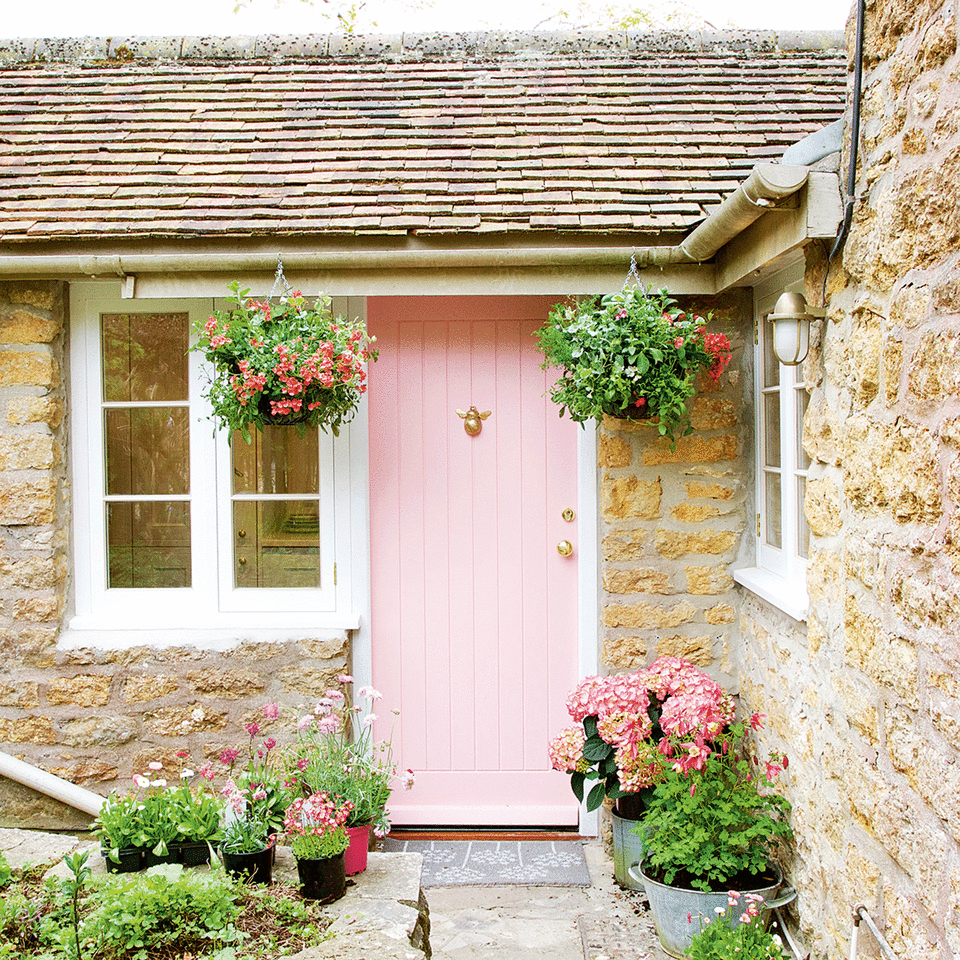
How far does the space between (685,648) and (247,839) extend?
6.84 feet

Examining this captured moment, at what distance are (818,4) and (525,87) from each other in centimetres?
1177

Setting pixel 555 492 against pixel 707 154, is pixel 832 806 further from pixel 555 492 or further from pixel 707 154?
pixel 707 154

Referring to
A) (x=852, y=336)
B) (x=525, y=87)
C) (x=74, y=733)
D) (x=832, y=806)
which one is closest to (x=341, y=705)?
(x=74, y=733)

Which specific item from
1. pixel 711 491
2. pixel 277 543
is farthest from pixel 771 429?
pixel 277 543

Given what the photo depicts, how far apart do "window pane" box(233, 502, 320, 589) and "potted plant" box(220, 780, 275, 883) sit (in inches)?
53.4

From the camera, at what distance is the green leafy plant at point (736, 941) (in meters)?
2.84

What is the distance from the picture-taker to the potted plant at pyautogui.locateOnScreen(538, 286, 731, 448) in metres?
3.46

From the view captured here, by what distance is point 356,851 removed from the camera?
313 cm

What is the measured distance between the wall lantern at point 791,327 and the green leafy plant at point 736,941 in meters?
1.77

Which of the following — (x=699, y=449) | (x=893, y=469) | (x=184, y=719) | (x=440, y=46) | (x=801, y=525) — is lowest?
(x=184, y=719)

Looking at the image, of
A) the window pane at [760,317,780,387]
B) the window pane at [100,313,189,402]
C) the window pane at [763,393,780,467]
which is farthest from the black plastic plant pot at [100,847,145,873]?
the window pane at [760,317,780,387]

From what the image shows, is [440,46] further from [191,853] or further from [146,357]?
[191,853]

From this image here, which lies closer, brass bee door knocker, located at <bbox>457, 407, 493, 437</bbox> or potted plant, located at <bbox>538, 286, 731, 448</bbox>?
potted plant, located at <bbox>538, 286, 731, 448</bbox>

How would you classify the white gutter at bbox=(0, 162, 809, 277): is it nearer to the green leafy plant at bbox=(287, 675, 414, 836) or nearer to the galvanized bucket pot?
the green leafy plant at bbox=(287, 675, 414, 836)
